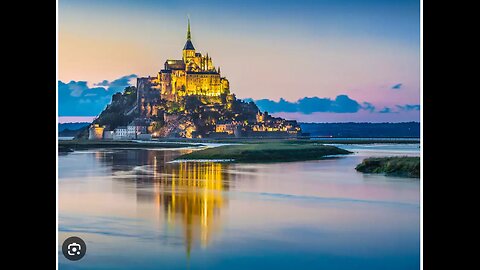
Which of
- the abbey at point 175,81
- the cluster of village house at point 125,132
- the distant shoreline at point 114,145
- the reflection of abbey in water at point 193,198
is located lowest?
the reflection of abbey in water at point 193,198

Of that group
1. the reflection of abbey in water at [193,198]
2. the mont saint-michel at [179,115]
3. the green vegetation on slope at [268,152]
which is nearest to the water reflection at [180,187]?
the reflection of abbey in water at [193,198]

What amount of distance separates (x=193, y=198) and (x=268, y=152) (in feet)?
6.42

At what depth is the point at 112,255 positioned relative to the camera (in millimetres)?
3953

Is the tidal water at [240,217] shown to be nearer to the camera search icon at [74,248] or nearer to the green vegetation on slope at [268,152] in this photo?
the camera search icon at [74,248]

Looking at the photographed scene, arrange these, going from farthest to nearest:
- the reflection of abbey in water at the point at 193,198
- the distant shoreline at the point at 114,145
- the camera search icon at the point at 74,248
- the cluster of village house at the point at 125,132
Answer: the cluster of village house at the point at 125,132 → the distant shoreline at the point at 114,145 → the reflection of abbey in water at the point at 193,198 → the camera search icon at the point at 74,248

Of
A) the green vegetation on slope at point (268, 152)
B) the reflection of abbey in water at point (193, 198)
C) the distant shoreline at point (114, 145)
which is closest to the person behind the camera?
the reflection of abbey in water at point (193, 198)

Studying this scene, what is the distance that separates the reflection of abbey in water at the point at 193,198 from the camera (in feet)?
14.5

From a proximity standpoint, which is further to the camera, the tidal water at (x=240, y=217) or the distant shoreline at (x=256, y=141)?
the distant shoreline at (x=256, y=141)

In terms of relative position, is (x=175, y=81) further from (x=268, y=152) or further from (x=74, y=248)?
(x=74, y=248)

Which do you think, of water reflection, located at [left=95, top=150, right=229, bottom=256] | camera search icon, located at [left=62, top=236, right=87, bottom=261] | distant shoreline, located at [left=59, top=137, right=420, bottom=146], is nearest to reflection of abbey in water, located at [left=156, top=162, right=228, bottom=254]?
water reflection, located at [left=95, top=150, right=229, bottom=256]

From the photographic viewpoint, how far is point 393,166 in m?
6.02

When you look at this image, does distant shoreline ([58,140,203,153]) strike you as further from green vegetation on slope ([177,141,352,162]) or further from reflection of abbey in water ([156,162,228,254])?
reflection of abbey in water ([156,162,228,254])

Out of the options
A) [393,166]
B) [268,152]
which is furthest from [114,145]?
[393,166]
